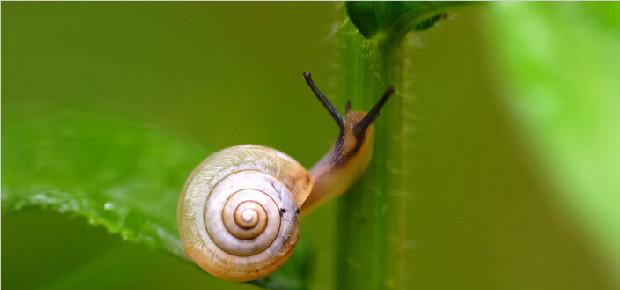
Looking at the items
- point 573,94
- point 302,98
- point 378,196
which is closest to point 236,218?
point 378,196

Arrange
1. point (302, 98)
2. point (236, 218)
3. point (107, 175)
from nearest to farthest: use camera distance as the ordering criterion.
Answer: point (236, 218)
point (107, 175)
point (302, 98)

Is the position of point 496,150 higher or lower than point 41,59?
lower

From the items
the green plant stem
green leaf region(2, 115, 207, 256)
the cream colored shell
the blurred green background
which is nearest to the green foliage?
the green plant stem

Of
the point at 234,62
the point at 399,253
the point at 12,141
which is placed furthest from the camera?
the point at 234,62

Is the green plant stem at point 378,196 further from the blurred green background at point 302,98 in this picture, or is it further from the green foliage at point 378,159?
the blurred green background at point 302,98

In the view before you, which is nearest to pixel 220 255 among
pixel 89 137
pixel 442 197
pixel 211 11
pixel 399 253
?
pixel 399 253

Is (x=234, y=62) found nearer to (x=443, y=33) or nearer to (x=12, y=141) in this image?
(x=443, y=33)

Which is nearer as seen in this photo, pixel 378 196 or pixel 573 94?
pixel 573 94

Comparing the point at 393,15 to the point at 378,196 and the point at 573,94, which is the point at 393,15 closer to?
the point at 378,196
